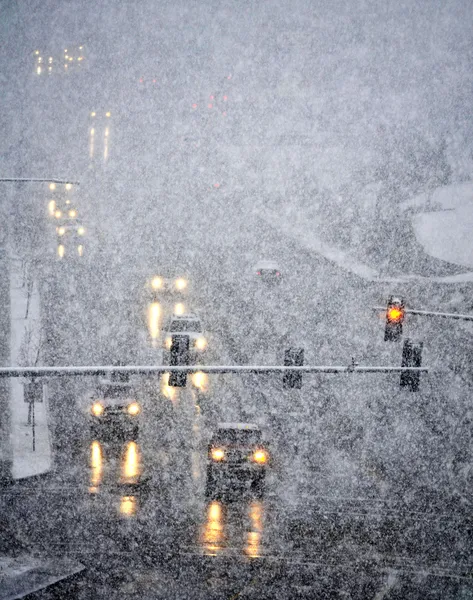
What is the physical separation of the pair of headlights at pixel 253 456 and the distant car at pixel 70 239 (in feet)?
141

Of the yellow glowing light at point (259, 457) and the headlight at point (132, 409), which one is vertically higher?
the headlight at point (132, 409)

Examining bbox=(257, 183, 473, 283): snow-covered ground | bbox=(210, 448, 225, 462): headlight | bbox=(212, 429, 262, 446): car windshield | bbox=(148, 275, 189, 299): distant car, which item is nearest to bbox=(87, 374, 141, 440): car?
bbox=(212, 429, 262, 446): car windshield

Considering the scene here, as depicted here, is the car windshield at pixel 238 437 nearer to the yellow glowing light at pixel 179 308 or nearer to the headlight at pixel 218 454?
the headlight at pixel 218 454

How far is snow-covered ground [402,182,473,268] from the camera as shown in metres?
61.1

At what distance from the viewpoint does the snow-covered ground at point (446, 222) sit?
6106cm

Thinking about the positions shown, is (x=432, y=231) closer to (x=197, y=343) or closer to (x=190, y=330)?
(x=190, y=330)

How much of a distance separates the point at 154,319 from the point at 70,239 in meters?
23.7

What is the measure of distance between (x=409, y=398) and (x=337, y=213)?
4896 centimetres

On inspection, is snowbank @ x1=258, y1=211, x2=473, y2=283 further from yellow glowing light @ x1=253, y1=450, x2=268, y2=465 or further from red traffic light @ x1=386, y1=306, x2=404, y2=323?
red traffic light @ x1=386, y1=306, x2=404, y2=323

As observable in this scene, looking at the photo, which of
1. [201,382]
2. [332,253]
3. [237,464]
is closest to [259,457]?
[237,464]

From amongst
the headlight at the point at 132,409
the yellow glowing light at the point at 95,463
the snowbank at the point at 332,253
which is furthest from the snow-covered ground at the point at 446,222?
the yellow glowing light at the point at 95,463

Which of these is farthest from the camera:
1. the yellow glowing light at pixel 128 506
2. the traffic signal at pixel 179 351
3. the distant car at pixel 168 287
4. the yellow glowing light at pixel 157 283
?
the yellow glowing light at pixel 157 283

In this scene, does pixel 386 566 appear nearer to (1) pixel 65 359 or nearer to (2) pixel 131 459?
(2) pixel 131 459

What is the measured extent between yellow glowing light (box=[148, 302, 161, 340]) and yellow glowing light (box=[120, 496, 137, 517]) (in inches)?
733
